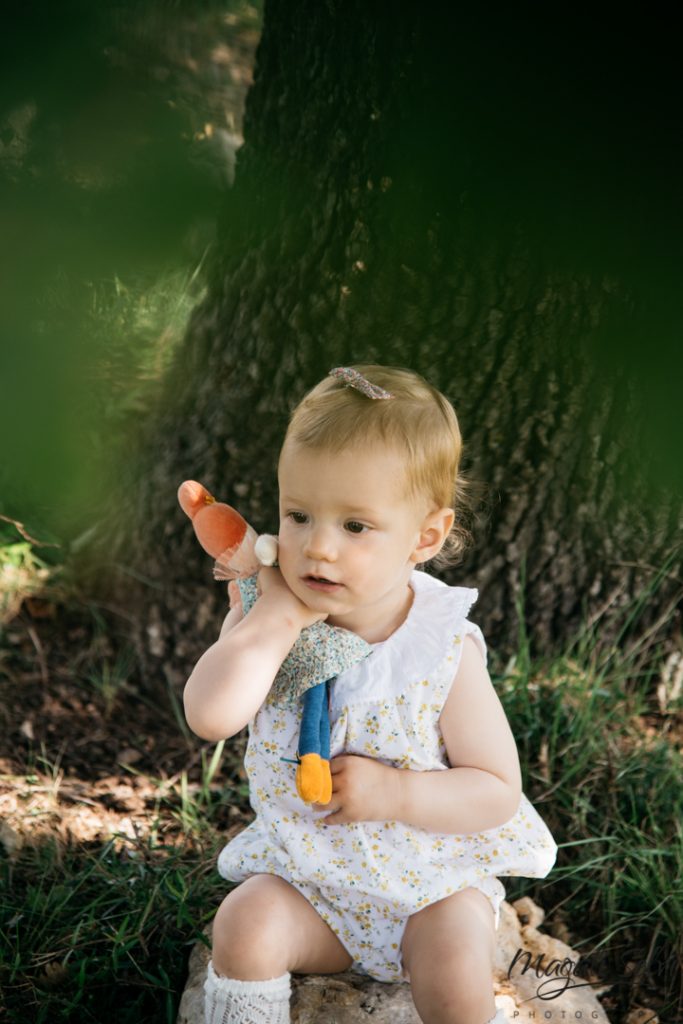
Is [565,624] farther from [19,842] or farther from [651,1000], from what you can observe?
[19,842]

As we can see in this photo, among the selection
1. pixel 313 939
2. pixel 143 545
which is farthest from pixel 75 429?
pixel 143 545

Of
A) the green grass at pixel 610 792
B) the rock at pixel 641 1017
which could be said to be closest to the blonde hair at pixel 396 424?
the green grass at pixel 610 792

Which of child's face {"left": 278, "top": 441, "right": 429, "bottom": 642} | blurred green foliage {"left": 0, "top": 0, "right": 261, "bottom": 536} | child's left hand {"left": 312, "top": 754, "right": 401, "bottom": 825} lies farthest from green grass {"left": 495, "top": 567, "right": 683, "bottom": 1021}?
blurred green foliage {"left": 0, "top": 0, "right": 261, "bottom": 536}

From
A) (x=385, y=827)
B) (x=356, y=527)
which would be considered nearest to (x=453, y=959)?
(x=385, y=827)

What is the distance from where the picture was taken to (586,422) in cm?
247

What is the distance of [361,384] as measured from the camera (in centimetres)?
163

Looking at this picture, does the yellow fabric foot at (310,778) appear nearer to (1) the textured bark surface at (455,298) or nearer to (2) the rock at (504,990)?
(2) the rock at (504,990)

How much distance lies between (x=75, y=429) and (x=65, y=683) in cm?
160

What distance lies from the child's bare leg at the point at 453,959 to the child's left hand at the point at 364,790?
0.21 m

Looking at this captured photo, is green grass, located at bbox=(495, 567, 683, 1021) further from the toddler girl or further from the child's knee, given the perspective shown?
the child's knee

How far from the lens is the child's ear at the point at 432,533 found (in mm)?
1713

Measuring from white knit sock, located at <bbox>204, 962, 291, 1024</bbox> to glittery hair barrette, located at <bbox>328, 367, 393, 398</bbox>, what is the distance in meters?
1.01

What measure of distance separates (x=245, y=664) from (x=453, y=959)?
2.00ft

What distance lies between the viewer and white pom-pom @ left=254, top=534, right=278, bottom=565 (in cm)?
164
